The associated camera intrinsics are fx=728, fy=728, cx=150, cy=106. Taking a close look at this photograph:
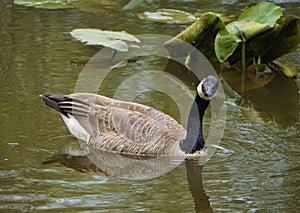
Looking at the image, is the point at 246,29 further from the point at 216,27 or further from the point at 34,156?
the point at 34,156

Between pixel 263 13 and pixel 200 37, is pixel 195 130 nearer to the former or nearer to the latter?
pixel 200 37

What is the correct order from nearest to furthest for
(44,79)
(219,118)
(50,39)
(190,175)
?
(190,175), (219,118), (44,79), (50,39)

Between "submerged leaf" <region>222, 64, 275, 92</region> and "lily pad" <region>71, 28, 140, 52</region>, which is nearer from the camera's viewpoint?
"lily pad" <region>71, 28, 140, 52</region>

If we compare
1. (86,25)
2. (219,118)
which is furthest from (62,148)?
(86,25)

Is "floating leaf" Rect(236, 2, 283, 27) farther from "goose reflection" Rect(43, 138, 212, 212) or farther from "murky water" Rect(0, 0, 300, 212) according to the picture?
"goose reflection" Rect(43, 138, 212, 212)

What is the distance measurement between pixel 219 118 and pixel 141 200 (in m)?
2.75

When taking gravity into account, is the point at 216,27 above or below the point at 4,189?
above

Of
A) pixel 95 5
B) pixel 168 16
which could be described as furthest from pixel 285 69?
pixel 95 5

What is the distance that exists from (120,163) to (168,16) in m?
5.60

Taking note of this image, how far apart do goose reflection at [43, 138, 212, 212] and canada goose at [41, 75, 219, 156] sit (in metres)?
0.09

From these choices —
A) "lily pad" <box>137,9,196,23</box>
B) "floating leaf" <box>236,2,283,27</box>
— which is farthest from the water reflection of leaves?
"lily pad" <box>137,9,196,23</box>

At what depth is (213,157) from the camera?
29.5ft

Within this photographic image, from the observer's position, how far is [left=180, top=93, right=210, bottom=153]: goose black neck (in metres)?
9.03

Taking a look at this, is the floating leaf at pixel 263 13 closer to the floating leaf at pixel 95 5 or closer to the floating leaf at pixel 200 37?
the floating leaf at pixel 200 37
